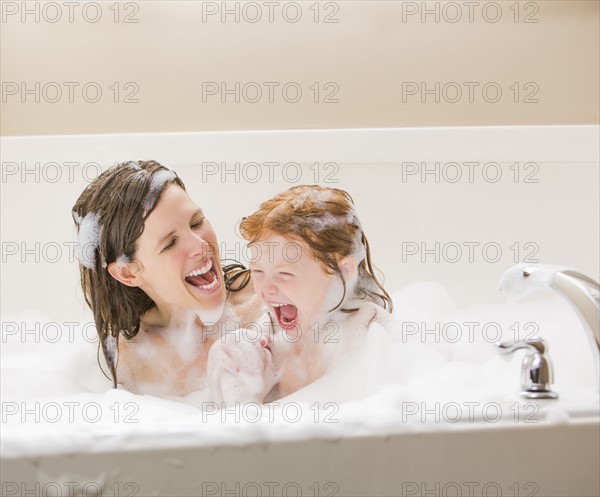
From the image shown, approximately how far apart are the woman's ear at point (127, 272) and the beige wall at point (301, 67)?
0.32 metres

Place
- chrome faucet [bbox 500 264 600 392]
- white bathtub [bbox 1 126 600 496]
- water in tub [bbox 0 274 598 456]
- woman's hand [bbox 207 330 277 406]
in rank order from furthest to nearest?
1. white bathtub [bbox 1 126 600 496]
2. woman's hand [bbox 207 330 277 406]
3. water in tub [bbox 0 274 598 456]
4. chrome faucet [bbox 500 264 600 392]

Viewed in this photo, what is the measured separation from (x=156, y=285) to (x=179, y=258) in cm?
7

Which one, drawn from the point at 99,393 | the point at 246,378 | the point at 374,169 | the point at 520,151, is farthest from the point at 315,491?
the point at 520,151

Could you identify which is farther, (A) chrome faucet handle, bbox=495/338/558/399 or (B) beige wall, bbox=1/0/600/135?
(B) beige wall, bbox=1/0/600/135

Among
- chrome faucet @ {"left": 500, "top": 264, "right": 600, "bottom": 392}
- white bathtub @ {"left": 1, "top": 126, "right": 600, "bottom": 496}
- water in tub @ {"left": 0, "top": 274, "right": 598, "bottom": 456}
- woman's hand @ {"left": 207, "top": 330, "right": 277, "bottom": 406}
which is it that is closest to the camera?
chrome faucet @ {"left": 500, "top": 264, "right": 600, "bottom": 392}

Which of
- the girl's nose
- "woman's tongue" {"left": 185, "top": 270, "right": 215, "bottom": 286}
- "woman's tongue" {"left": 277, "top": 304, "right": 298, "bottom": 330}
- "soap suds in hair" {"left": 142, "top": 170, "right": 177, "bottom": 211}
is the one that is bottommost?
"woman's tongue" {"left": 277, "top": 304, "right": 298, "bottom": 330}

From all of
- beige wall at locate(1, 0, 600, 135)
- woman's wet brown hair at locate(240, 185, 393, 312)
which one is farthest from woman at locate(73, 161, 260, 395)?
beige wall at locate(1, 0, 600, 135)

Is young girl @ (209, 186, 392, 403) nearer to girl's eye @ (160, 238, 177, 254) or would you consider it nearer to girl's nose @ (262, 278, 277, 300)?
girl's nose @ (262, 278, 277, 300)

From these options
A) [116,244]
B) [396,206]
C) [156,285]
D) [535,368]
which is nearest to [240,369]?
[156,285]

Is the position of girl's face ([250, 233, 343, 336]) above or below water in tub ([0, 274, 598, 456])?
above

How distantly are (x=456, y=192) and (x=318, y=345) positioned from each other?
43 centimetres

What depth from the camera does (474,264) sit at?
4.51ft

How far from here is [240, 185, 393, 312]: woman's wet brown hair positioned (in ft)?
4.25

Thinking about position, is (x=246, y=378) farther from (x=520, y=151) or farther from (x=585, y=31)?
(x=585, y=31)
